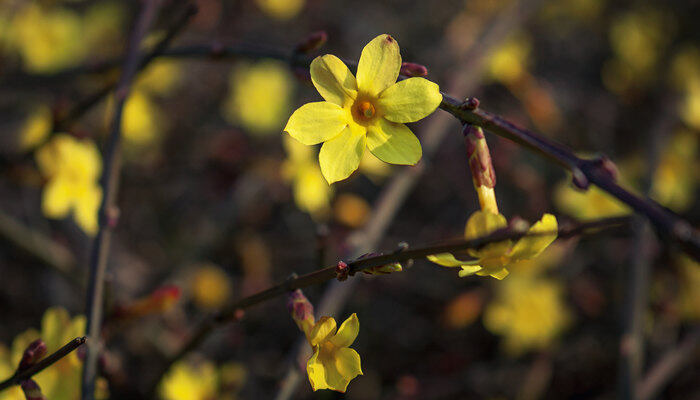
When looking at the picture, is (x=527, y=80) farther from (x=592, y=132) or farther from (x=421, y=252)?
(x=421, y=252)

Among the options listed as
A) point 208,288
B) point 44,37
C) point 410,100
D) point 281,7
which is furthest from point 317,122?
point 281,7

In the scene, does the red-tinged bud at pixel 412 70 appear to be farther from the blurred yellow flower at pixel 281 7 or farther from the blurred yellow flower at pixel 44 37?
the blurred yellow flower at pixel 281 7

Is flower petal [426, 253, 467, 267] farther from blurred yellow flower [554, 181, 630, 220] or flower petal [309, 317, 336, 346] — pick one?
blurred yellow flower [554, 181, 630, 220]

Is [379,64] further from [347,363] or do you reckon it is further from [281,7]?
[281,7]

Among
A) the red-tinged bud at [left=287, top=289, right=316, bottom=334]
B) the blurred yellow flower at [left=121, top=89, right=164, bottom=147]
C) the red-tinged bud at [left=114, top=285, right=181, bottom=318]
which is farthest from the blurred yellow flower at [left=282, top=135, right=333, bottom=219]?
the red-tinged bud at [left=287, top=289, right=316, bottom=334]

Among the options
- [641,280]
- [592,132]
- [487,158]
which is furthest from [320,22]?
[487,158]
